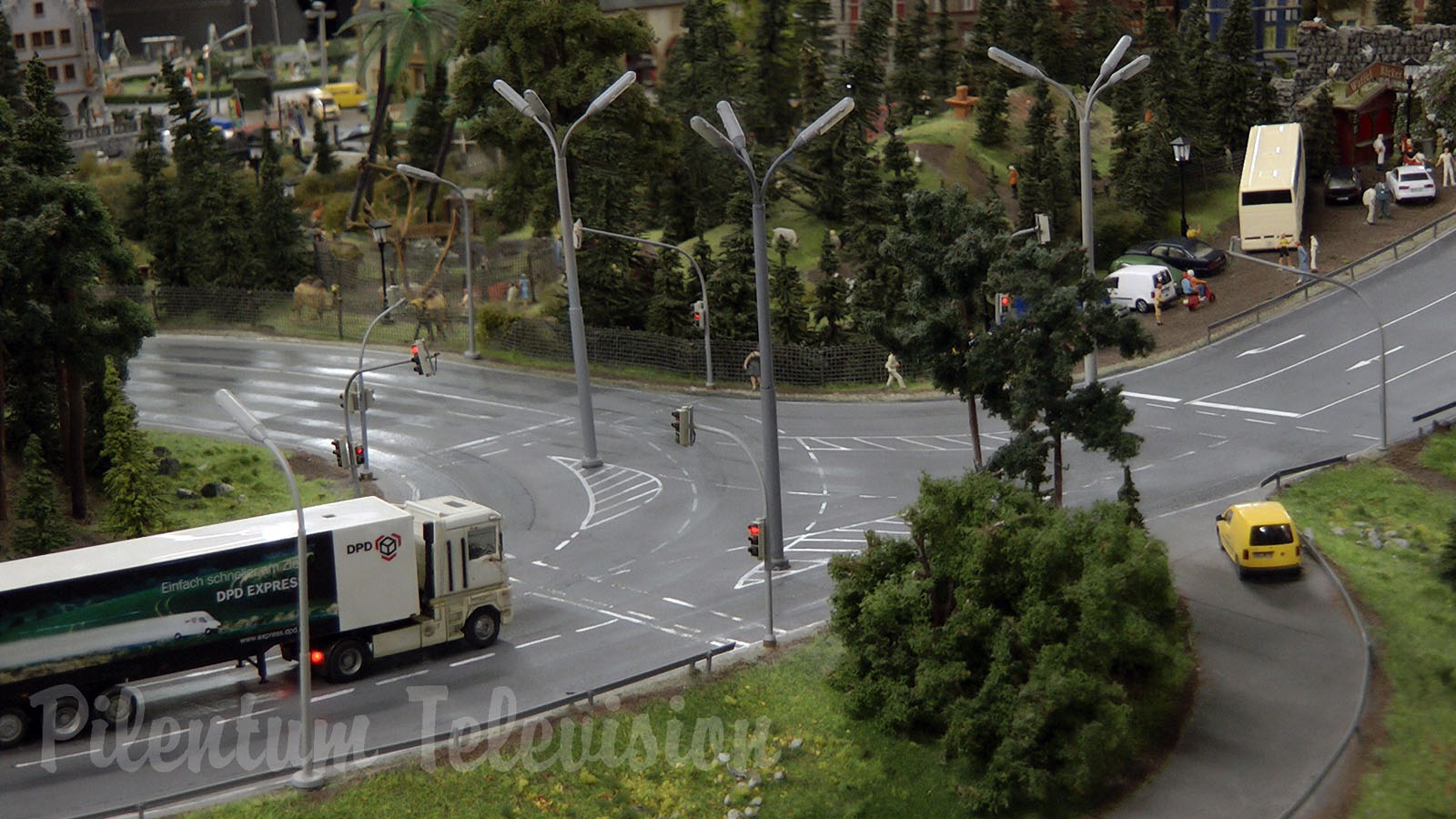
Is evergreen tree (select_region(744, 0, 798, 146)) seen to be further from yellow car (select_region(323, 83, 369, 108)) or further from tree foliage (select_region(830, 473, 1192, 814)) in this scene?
tree foliage (select_region(830, 473, 1192, 814))

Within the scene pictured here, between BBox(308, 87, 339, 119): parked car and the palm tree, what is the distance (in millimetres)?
31878

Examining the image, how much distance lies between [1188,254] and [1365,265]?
264 inches

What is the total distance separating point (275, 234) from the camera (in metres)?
75.6

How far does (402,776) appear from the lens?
3059cm

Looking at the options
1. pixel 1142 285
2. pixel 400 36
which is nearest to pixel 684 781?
pixel 1142 285

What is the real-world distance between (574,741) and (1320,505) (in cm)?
2268

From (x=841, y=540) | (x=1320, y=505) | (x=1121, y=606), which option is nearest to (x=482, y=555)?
(x=841, y=540)

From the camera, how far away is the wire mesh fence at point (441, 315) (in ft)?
193

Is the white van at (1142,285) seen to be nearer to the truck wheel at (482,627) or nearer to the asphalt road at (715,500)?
the asphalt road at (715,500)

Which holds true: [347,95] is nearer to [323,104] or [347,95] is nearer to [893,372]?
[323,104]

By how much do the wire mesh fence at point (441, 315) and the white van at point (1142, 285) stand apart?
1084cm

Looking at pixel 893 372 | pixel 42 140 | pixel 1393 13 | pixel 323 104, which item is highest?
pixel 1393 13

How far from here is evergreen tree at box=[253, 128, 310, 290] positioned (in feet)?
247

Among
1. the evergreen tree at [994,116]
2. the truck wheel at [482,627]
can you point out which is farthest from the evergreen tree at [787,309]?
the truck wheel at [482,627]
